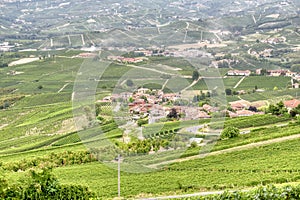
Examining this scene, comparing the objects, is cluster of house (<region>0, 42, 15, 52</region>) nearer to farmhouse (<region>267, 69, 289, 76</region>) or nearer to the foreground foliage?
farmhouse (<region>267, 69, 289, 76</region>)

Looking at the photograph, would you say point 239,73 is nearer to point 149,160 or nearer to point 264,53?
point 264,53

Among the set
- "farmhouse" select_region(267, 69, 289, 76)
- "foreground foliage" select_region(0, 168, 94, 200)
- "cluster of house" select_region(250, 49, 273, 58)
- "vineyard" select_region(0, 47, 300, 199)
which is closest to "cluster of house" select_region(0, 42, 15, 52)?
"cluster of house" select_region(250, 49, 273, 58)

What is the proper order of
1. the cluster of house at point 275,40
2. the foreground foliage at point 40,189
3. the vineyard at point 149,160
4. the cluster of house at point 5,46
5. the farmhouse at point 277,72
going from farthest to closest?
the cluster of house at point 5,46
the cluster of house at point 275,40
the farmhouse at point 277,72
the vineyard at point 149,160
the foreground foliage at point 40,189

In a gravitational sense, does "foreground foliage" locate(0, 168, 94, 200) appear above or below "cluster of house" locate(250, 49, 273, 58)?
above

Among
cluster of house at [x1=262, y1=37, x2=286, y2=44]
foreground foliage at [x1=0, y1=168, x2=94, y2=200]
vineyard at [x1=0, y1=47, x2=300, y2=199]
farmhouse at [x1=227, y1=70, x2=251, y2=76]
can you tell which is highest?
foreground foliage at [x1=0, y1=168, x2=94, y2=200]

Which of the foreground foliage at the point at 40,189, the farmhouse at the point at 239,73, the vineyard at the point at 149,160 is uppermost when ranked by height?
the foreground foliage at the point at 40,189

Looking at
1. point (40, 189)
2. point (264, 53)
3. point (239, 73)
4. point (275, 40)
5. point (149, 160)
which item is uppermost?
point (40, 189)

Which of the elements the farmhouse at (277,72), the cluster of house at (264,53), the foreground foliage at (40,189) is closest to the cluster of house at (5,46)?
the cluster of house at (264,53)

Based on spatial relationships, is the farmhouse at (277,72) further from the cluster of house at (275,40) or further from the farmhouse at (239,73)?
the cluster of house at (275,40)

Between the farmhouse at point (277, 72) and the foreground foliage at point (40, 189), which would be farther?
the farmhouse at point (277, 72)

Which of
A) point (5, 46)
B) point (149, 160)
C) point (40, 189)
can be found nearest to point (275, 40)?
point (5, 46)

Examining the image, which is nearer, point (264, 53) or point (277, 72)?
point (277, 72)

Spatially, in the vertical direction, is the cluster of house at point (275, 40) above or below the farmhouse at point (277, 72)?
above

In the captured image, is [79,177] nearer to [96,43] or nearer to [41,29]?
[96,43]
